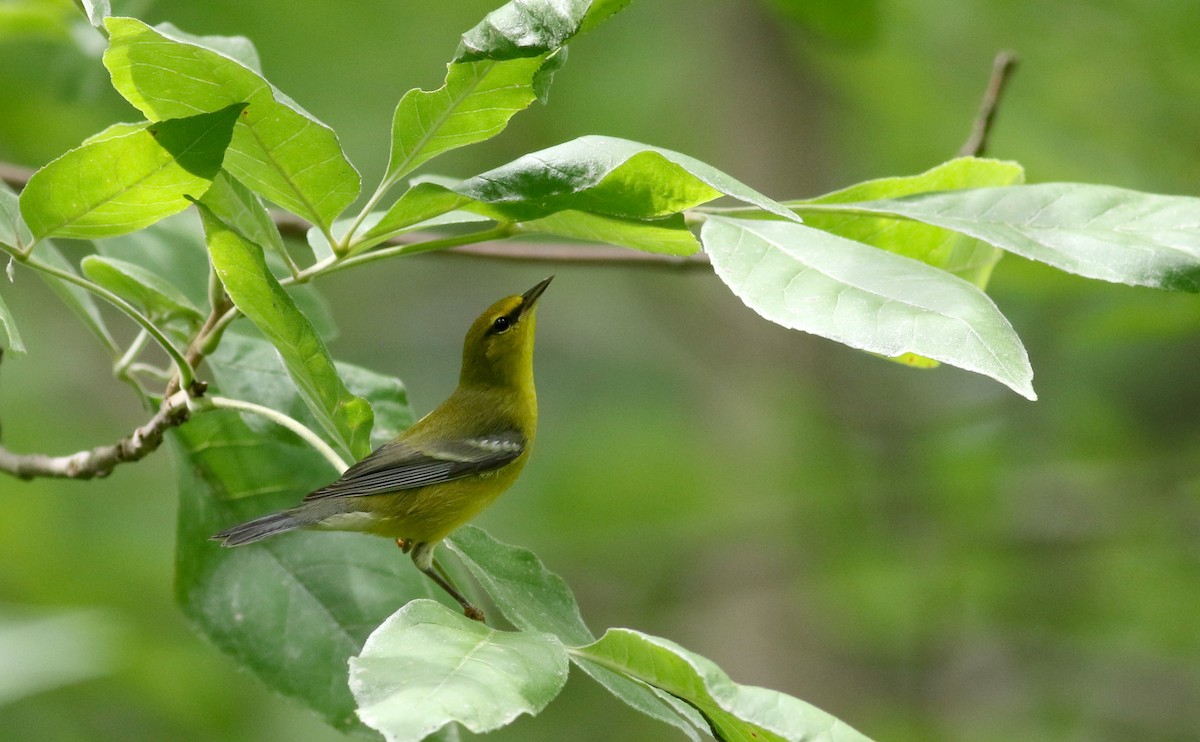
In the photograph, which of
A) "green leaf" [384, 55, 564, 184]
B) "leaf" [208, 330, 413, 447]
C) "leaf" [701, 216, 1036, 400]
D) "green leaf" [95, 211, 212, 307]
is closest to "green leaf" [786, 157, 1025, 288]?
"leaf" [701, 216, 1036, 400]

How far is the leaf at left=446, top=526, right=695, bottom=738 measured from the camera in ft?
5.95

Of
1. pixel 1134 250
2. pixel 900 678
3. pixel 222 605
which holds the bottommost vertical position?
pixel 900 678

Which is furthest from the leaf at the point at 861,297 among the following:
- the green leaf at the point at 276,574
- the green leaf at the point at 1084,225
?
the green leaf at the point at 276,574

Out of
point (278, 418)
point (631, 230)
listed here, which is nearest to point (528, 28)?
point (631, 230)

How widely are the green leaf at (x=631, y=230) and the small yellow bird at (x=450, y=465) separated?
79 centimetres

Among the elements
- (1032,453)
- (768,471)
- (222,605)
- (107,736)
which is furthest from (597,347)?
(222,605)

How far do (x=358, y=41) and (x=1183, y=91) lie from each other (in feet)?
16.1

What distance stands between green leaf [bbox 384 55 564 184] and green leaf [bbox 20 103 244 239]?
265 millimetres

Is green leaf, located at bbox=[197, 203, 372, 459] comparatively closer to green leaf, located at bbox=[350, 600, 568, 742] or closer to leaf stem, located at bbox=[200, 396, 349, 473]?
leaf stem, located at bbox=[200, 396, 349, 473]

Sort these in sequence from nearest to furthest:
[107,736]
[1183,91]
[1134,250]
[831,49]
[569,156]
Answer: [569,156] < [1134,250] < [1183,91] < [831,49] < [107,736]

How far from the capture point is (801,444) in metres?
8.05

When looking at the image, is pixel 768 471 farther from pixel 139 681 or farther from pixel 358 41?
pixel 139 681

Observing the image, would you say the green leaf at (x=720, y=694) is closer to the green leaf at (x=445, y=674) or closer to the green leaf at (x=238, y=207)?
the green leaf at (x=445, y=674)

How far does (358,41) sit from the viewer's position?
782cm
